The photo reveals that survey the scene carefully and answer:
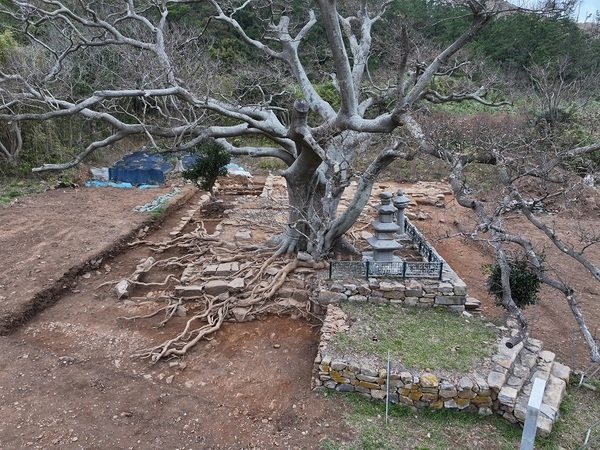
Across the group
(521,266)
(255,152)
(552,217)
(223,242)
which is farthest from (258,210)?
(552,217)

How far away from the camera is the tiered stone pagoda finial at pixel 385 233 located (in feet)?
19.4

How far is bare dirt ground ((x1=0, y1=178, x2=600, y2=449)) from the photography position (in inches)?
157

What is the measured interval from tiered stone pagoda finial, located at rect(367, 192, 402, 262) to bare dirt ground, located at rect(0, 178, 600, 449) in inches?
33.9

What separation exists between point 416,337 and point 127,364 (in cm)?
364

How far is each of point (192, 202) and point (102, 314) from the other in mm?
6139

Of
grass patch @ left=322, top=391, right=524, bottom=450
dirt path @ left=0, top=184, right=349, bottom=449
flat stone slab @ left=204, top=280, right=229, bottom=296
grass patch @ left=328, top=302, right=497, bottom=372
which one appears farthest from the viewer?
flat stone slab @ left=204, top=280, right=229, bottom=296

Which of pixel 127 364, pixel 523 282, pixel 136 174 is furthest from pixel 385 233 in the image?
pixel 136 174

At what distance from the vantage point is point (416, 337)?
16.3 feet

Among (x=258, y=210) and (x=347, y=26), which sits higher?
(x=347, y=26)

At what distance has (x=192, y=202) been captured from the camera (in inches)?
473

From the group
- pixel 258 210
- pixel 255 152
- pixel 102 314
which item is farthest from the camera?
pixel 258 210

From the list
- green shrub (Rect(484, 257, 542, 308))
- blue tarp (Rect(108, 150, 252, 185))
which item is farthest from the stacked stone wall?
blue tarp (Rect(108, 150, 252, 185))

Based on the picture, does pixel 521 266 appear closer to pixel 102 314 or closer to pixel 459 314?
pixel 459 314

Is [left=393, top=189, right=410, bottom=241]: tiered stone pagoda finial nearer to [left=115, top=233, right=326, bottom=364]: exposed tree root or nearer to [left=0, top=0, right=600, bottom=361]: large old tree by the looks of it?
[left=0, top=0, right=600, bottom=361]: large old tree
